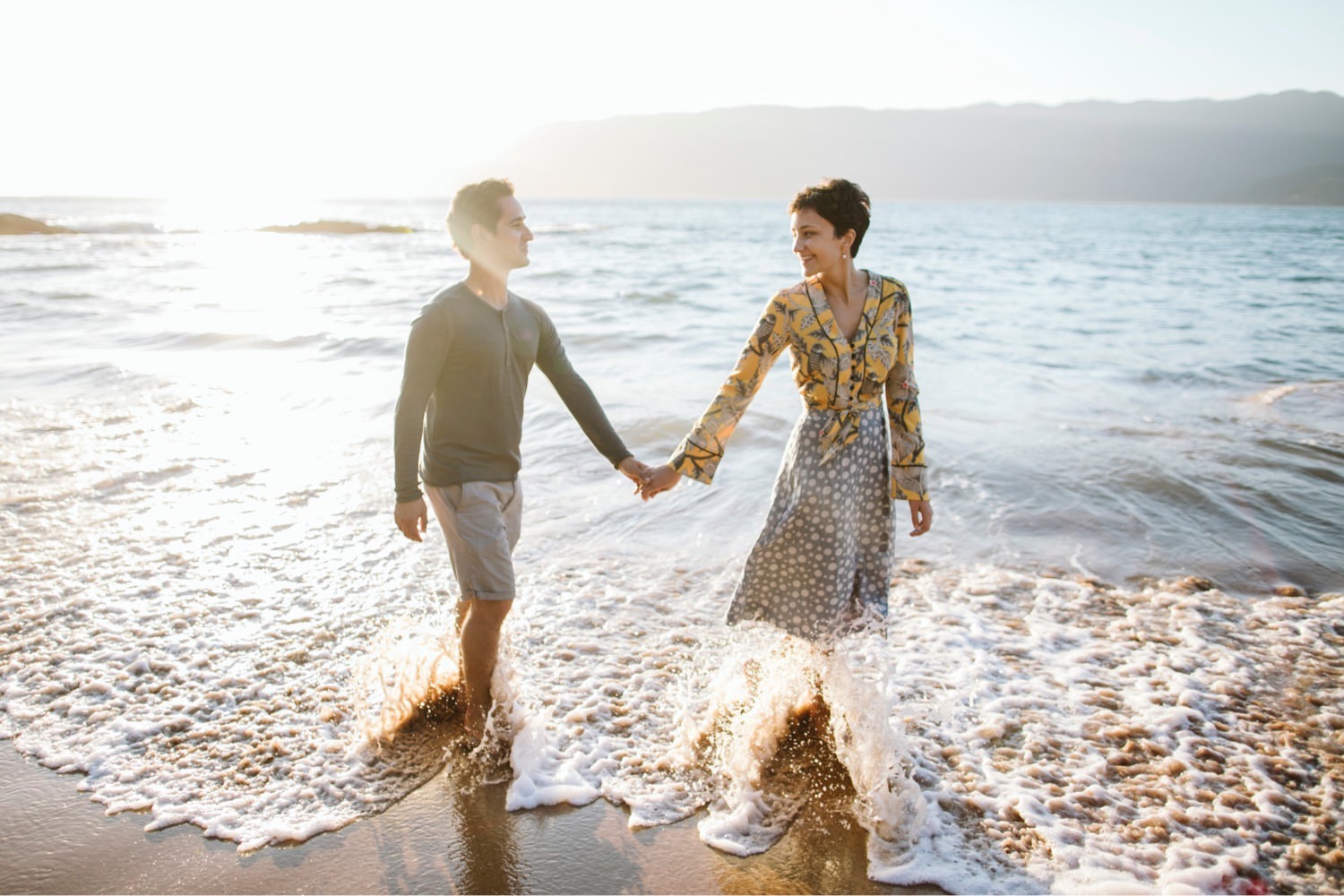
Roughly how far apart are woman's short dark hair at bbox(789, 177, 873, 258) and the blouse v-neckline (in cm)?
20

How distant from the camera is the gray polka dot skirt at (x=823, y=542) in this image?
3.44 metres

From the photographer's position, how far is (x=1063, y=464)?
27.0 feet

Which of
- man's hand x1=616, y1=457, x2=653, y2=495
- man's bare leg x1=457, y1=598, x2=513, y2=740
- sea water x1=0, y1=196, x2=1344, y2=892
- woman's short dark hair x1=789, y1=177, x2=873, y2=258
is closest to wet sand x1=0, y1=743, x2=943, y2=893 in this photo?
sea water x1=0, y1=196, x2=1344, y2=892

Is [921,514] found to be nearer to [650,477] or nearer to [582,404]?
[650,477]

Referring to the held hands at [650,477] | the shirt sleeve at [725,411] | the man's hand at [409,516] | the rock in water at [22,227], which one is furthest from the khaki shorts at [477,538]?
the rock in water at [22,227]

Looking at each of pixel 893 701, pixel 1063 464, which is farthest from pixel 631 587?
pixel 1063 464

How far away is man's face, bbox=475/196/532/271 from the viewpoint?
3371 mm

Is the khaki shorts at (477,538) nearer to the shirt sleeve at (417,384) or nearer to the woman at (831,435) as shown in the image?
the shirt sleeve at (417,384)

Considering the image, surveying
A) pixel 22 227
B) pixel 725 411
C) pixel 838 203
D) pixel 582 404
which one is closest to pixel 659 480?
pixel 725 411

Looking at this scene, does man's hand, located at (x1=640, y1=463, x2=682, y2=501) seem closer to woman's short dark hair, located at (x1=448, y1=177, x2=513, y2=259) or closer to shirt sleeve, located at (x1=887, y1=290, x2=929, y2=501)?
shirt sleeve, located at (x1=887, y1=290, x2=929, y2=501)

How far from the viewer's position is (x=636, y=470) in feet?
12.4

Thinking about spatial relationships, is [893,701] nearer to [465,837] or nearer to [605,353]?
[465,837]

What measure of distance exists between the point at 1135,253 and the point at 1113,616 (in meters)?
39.1

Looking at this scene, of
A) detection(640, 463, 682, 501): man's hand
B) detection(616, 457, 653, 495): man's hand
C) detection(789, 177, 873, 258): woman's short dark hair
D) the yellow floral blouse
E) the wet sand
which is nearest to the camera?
the wet sand
